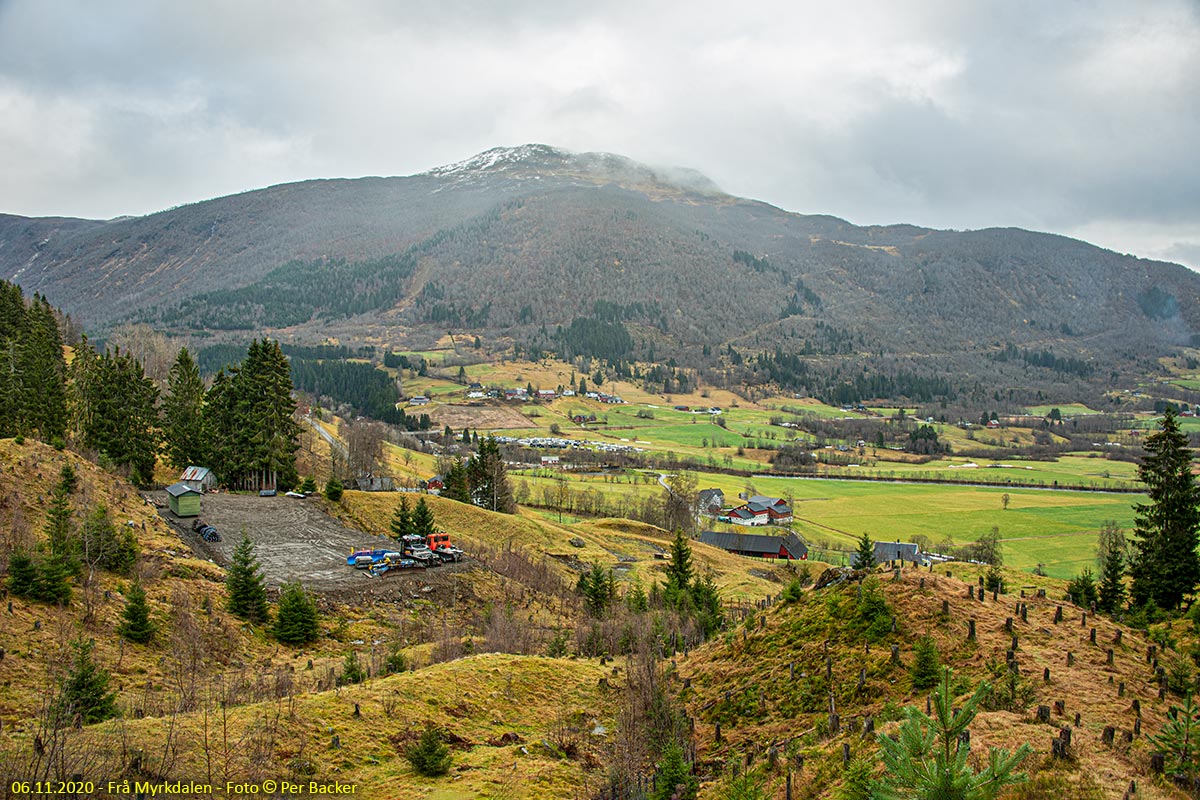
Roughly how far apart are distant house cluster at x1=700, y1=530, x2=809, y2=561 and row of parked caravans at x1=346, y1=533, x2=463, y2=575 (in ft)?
161

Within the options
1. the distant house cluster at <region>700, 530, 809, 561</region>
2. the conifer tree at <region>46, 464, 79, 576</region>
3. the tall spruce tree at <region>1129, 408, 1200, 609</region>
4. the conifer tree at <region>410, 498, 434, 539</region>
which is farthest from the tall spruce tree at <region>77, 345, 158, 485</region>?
the tall spruce tree at <region>1129, 408, 1200, 609</region>

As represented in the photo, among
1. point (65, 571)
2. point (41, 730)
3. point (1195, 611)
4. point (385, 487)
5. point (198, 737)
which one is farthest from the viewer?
point (385, 487)

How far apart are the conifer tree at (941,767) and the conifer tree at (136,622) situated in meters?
23.5

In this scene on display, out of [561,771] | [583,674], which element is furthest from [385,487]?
[561,771]

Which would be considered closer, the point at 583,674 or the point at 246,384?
the point at 583,674

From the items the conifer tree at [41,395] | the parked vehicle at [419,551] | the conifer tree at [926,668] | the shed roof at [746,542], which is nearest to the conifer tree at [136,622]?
the parked vehicle at [419,551]

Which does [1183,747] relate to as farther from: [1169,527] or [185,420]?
[185,420]

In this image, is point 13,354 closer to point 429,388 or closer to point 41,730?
point 41,730

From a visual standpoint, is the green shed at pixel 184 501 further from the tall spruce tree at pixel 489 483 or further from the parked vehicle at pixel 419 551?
the tall spruce tree at pixel 489 483

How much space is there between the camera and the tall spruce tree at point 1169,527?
36031 mm

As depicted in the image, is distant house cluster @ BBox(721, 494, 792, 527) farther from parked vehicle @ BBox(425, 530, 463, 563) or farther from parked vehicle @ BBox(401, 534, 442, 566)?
parked vehicle @ BBox(401, 534, 442, 566)

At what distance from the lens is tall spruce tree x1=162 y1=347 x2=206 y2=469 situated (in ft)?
185

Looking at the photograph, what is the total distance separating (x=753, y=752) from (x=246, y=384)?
4904 centimetres

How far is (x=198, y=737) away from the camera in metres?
12.7
